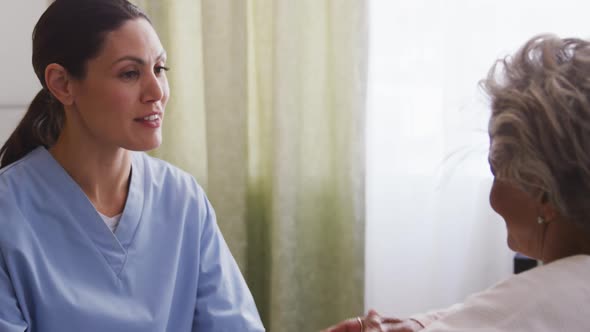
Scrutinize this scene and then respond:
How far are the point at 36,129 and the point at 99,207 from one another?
0.21m

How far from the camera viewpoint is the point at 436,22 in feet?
6.94

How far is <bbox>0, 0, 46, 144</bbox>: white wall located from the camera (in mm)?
2062

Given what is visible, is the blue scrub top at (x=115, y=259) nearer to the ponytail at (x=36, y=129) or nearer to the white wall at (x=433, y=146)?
the ponytail at (x=36, y=129)

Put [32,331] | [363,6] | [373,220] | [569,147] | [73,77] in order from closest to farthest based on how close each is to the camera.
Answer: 1. [569,147]
2. [32,331]
3. [73,77]
4. [363,6]
5. [373,220]

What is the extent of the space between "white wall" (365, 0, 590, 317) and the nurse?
81 centimetres

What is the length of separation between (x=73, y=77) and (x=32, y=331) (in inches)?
19.5

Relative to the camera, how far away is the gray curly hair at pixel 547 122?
87 cm

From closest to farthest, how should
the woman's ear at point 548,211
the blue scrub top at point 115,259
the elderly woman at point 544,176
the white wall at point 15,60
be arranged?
the elderly woman at point 544,176, the woman's ear at point 548,211, the blue scrub top at point 115,259, the white wall at point 15,60

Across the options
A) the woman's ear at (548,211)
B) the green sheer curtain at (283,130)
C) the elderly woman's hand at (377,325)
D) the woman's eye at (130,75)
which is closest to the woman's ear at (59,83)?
the woman's eye at (130,75)

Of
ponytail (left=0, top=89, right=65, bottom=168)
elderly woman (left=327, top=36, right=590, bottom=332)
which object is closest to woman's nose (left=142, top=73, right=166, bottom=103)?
ponytail (left=0, top=89, right=65, bottom=168)

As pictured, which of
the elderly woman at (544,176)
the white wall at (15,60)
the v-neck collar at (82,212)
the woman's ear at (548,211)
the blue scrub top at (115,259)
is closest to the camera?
the elderly woman at (544,176)

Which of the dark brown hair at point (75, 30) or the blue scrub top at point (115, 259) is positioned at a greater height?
the dark brown hair at point (75, 30)

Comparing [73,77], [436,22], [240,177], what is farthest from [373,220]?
[73,77]

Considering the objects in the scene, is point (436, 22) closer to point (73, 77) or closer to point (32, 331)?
point (73, 77)
